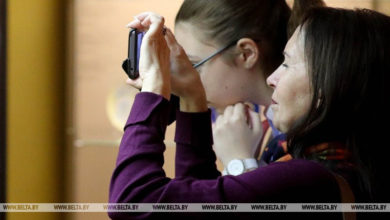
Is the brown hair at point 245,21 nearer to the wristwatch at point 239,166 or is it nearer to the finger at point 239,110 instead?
the finger at point 239,110

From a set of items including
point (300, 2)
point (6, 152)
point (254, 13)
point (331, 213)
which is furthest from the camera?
point (6, 152)

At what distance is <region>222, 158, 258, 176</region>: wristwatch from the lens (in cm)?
96

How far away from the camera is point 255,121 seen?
108cm

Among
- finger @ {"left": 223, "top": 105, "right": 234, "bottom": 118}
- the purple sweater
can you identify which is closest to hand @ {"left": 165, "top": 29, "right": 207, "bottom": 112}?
the purple sweater

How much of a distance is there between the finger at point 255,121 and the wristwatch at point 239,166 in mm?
106

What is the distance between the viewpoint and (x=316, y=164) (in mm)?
712

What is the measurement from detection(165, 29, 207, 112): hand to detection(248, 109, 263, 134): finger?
223 millimetres

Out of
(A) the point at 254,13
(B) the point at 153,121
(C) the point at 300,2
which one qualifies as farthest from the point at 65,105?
(B) the point at 153,121

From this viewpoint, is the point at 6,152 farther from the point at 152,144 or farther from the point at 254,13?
the point at 152,144

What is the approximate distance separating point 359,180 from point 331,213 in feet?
0.23

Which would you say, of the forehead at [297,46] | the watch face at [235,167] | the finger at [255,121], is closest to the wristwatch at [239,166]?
the watch face at [235,167]

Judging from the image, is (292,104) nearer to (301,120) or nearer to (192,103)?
(301,120)

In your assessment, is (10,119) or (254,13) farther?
(10,119)

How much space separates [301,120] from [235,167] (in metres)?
0.20
